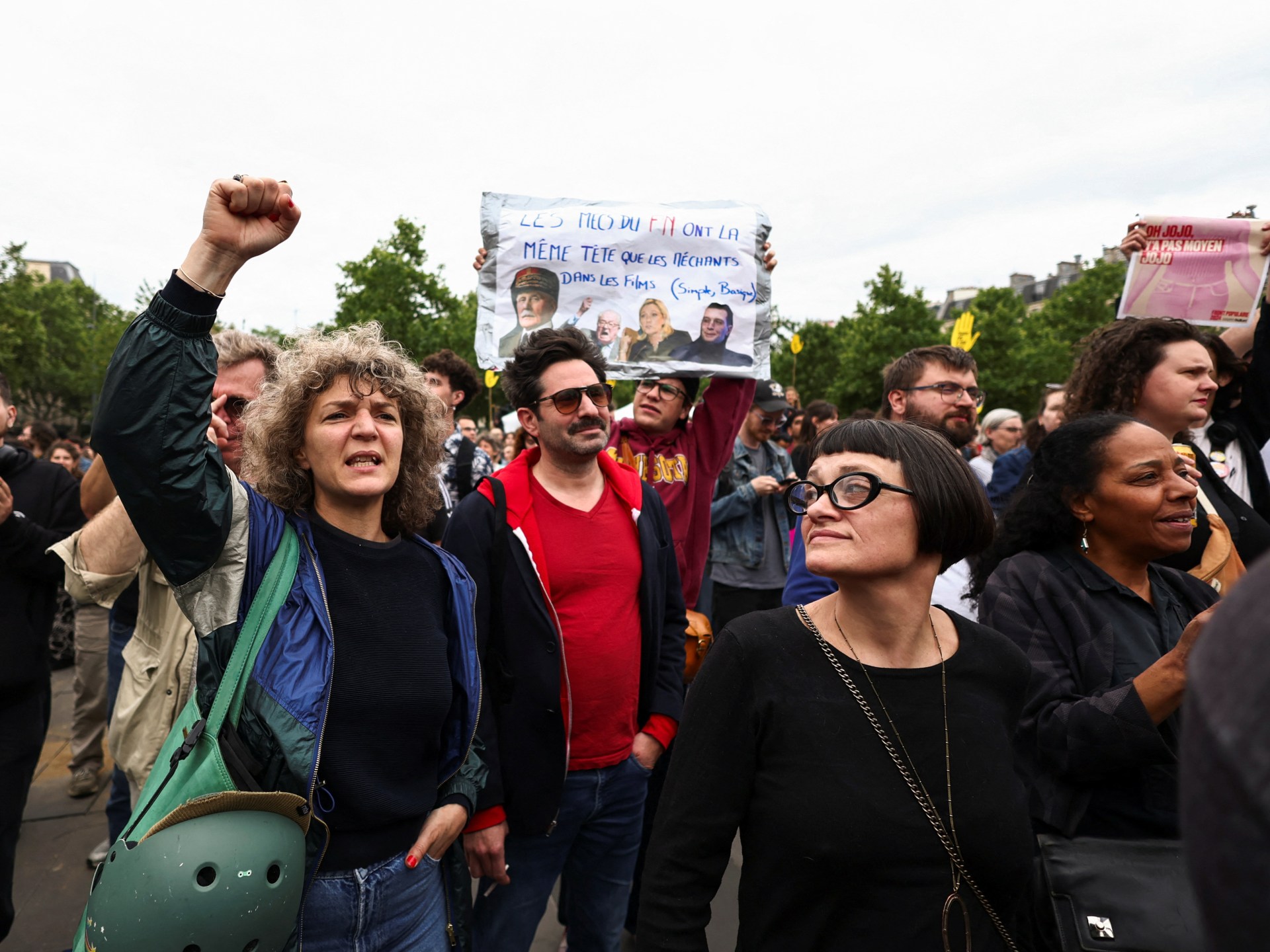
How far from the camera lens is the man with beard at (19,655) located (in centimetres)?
274

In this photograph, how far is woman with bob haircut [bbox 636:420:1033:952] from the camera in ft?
4.73

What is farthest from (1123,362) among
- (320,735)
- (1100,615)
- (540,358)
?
(320,735)

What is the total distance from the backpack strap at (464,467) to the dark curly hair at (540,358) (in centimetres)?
344

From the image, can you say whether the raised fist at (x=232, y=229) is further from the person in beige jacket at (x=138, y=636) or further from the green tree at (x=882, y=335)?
the green tree at (x=882, y=335)

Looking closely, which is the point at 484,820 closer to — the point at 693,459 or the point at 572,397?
the point at 572,397

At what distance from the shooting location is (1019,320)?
129 feet

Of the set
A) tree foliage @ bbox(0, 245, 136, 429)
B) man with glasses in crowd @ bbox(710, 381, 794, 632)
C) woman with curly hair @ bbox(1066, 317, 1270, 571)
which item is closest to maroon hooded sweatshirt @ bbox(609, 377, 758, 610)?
man with glasses in crowd @ bbox(710, 381, 794, 632)

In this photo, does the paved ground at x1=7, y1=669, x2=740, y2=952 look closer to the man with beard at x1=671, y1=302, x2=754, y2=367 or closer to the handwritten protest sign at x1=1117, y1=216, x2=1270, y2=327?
the man with beard at x1=671, y1=302, x2=754, y2=367

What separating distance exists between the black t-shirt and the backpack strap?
423cm

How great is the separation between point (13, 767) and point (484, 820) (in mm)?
1753

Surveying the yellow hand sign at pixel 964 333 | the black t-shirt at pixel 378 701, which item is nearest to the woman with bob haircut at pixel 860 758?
the black t-shirt at pixel 378 701

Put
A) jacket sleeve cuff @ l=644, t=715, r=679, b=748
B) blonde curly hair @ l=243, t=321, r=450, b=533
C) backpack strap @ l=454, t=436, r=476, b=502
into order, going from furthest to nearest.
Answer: backpack strap @ l=454, t=436, r=476, b=502, jacket sleeve cuff @ l=644, t=715, r=679, b=748, blonde curly hair @ l=243, t=321, r=450, b=533

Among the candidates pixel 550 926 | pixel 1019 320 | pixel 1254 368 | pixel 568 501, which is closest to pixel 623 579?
pixel 568 501

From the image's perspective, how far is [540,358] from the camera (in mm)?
2836
